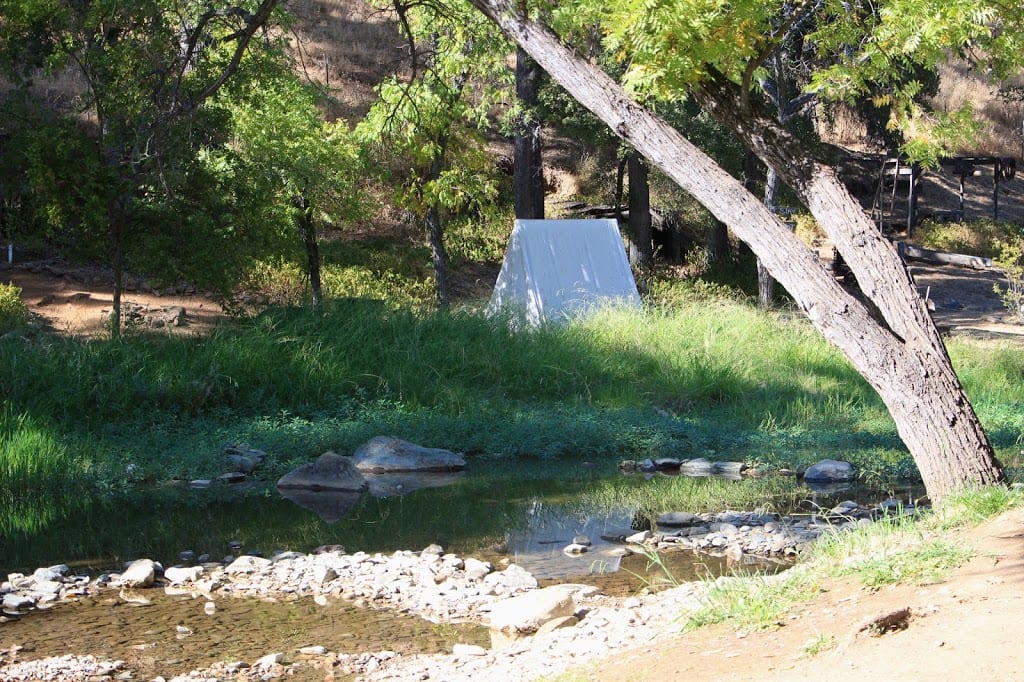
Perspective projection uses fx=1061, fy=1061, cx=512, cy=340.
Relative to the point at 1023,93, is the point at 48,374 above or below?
below

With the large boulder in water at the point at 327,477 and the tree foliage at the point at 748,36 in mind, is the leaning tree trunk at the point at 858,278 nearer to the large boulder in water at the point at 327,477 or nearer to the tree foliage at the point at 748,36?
the tree foliage at the point at 748,36

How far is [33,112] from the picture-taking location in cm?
1412

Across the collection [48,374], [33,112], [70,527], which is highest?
[33,112]

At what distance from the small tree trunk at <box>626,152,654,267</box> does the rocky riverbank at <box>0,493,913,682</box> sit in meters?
17.0

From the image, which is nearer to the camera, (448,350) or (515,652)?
(515,652)

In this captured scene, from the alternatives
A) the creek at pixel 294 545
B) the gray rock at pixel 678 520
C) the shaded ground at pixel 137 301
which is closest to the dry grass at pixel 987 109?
the shaded ground at pixel 137 301

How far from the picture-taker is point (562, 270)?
56.0ft

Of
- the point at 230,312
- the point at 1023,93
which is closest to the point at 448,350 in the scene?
the point at 230,312

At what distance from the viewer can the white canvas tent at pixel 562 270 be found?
54.4 feet

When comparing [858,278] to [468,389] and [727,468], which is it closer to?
[727,468]

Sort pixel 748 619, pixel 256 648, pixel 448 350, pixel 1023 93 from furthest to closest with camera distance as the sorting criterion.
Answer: pixel 1023 93
pixel 448 350
pixel 256 648
pixel 748 619

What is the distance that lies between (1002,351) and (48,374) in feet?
40.7

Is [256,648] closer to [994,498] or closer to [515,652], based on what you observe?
[515,652]

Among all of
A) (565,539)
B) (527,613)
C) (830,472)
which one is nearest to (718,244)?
(830,472)
